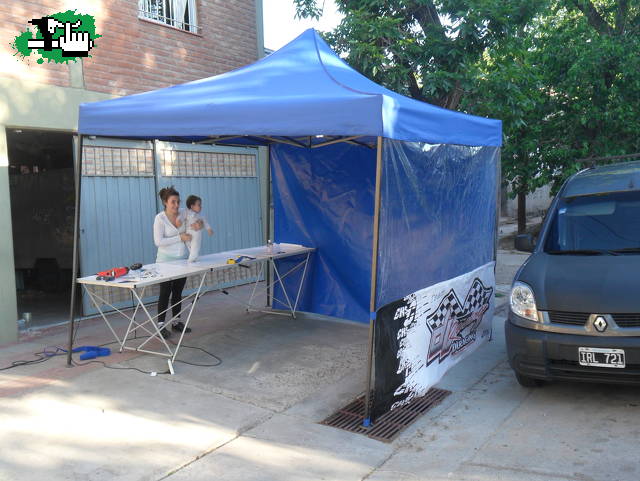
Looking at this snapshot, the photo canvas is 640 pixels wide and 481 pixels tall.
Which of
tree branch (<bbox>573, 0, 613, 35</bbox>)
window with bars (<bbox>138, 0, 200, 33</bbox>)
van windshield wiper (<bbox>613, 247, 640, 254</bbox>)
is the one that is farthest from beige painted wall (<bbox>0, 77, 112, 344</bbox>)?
tree branch (<bbox>573, 0, 613, 35</bbox>)

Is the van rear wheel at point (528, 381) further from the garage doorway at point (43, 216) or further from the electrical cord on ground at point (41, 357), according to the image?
the garage doorway at point (43, 216)

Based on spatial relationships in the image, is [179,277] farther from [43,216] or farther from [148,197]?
[43,216]

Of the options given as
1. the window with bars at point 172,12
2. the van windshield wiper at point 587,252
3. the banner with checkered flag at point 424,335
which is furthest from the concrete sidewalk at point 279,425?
the window with bars at point 172,12

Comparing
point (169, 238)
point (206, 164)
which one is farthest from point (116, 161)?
point (169, 238)

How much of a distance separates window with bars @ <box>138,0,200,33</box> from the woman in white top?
3533 mm

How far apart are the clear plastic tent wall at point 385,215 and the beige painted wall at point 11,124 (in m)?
2.82

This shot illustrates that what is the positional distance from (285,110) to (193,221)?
2476mm

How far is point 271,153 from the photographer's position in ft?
25.5

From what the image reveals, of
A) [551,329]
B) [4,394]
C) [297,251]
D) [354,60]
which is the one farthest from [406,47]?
[4,394]

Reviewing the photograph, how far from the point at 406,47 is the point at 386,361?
19.8 feet

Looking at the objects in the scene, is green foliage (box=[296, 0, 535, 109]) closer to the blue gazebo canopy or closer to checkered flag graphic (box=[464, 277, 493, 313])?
the blue gazebo canopy

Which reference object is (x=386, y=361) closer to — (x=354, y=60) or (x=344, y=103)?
(x=344, y=103)

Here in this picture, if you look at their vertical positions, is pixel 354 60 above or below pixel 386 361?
above

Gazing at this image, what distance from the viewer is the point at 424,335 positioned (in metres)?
5.09
